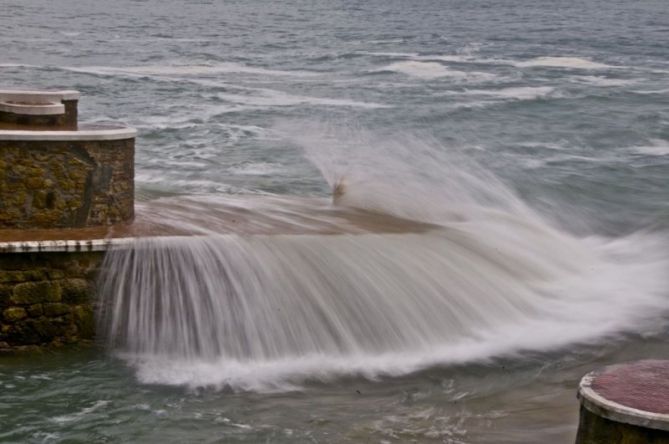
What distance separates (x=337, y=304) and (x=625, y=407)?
6493mm

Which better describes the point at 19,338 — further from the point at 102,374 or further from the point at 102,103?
the point at 102,103

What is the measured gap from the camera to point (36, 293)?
40.1 ft

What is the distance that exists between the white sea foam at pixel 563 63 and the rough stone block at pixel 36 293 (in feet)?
119

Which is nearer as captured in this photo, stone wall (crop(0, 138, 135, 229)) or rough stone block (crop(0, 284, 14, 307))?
rough stone block (crop(0, 284, 14, 307))

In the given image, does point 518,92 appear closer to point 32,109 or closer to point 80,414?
point 32,109

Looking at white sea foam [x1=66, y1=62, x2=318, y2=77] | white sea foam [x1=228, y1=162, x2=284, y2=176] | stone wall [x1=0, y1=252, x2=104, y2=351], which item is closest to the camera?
stone wall [x1=0, y1=252, x2=104, y2=351]

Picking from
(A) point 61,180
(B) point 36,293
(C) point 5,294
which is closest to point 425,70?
(A) point 61,180

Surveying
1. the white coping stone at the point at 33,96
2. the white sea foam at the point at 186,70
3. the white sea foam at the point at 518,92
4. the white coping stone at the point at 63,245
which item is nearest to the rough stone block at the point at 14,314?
the white coping stone at the point at 63,245

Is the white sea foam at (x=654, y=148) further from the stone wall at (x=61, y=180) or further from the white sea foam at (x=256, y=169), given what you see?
the stone wall at (x=61, y=180)

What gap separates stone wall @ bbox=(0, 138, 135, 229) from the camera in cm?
1250

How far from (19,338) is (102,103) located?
2063 cm

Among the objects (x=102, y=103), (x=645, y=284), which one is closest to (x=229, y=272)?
(x=645, y=284)

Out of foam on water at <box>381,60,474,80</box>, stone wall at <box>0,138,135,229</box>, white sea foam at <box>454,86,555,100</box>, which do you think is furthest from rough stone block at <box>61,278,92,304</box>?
foam on water at <box>381,60,474,80</box>

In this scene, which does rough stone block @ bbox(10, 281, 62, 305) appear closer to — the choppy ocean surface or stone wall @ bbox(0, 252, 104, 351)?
stone wall @ bbox(0, 252, 104, 351)
